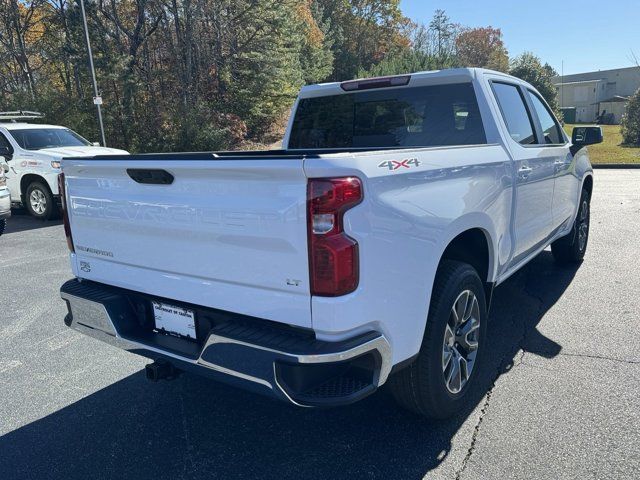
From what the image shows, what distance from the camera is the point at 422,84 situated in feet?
12.4

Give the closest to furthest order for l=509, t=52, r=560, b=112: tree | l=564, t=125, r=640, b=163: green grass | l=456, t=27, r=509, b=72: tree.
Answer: l=564, t=125, r=640, b=163: green grass → l=509, t=52, r=560, b=112: tree → l=456, t=27, r=509, b=72: tree

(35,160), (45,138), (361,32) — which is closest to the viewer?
(35,160)

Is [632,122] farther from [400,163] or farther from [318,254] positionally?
[318,254]

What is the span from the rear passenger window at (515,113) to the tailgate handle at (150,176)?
256cm

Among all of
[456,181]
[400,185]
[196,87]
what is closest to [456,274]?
[456,181]

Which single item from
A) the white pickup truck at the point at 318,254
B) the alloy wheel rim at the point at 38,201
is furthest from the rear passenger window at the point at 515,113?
the alloy wheel rim at the point at 38,201

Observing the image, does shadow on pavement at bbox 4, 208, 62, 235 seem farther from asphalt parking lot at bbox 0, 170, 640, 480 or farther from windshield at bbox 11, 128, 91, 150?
asphalt parking lot at bbox 0, 170, 640, 480

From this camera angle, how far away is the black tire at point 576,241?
5.75 metres

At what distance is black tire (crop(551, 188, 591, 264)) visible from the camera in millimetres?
5750

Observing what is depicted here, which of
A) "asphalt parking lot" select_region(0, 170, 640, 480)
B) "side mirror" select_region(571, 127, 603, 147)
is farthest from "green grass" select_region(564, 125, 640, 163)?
"asphalt parking lot" select_region(0, 170, 640, 480)

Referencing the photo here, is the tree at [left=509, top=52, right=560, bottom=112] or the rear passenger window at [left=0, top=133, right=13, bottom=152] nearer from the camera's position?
the rear passenger window at [left=0, top=133, right=13, bottom=152]

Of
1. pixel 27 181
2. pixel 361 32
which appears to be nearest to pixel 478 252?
pixel 27 181

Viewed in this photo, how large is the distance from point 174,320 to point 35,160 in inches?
356

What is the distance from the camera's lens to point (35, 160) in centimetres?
1003
